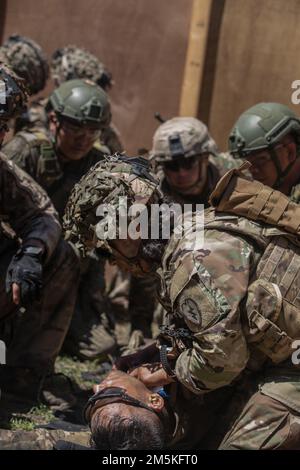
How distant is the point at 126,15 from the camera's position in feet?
26.2

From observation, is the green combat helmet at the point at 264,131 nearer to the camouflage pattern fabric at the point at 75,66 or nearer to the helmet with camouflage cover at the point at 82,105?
the helmet with camouflage cover at the point at 82,105

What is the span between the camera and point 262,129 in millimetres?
5477

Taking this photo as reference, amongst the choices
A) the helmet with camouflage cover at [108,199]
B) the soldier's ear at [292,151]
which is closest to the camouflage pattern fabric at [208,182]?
the soldier's ear at [292,151]

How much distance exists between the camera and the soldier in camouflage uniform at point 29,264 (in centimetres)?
521

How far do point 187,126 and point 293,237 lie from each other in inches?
102

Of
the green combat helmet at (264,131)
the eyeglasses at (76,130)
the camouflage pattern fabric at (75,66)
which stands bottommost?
the eyeglasses at (76,130)

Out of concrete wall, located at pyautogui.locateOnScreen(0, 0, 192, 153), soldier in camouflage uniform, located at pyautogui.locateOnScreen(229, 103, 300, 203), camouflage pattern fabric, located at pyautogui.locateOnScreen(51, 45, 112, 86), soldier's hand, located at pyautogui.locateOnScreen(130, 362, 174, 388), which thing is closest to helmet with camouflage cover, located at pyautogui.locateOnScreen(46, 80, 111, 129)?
camouflage pattern fabric, located at pyautogui.locateOnScreen(51, 45, 112, 86)

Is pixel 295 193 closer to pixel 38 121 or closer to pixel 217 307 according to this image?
pixel 217 307

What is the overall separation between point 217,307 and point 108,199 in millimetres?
798

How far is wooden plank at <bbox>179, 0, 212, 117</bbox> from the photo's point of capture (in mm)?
7590

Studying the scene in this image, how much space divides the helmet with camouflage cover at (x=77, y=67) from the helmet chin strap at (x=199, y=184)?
1.67 meters

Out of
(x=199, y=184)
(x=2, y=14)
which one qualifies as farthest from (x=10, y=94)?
(x=2, y=14)

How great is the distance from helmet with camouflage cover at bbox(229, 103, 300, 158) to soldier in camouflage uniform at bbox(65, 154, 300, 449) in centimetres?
128
